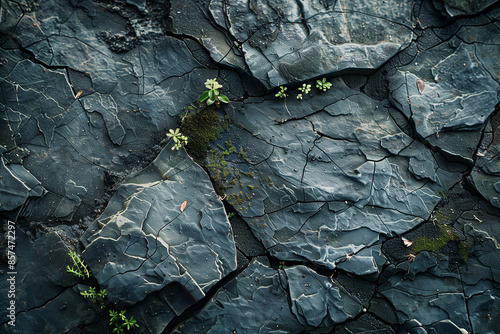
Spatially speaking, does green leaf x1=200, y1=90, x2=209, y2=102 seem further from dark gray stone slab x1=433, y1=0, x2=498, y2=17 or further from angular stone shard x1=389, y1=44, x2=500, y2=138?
dark gray stone slab x1=433, y1=0, x2=498, y2=17

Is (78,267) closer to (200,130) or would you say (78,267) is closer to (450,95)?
(200,130)

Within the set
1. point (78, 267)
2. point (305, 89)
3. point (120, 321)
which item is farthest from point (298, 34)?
point (120, 321)

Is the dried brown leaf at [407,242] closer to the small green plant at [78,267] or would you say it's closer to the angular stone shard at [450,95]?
the angular stone shard at [450,95]

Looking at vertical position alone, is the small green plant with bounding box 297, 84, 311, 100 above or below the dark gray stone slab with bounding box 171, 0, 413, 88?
below

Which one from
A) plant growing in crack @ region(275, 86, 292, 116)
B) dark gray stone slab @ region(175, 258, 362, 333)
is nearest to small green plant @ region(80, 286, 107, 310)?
dark gray stone slab @ region(175, 258, 362, 333)

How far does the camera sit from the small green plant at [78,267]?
9.68ft

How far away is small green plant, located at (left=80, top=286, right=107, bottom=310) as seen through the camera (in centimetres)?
293

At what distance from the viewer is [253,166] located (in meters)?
3.30

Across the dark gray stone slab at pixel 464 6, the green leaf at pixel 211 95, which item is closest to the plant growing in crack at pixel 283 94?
the green leaf at pixel 211 95

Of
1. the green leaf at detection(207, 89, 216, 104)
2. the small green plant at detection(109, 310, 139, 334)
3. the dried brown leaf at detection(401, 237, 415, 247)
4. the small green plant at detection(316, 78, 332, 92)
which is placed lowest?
the dried brown leaf at detection(401, 237, 415, 247)

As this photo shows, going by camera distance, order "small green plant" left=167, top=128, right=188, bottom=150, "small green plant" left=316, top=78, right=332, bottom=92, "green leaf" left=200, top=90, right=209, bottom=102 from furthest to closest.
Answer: "small green plant" left=316, top=78, right=332, bottom=92
"green leaf" left=200, top=90, right=209, bottom=102
"small green plant" left=167, top=128, right=188, bottom=150

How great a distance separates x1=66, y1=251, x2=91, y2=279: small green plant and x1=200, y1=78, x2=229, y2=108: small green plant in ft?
5.50

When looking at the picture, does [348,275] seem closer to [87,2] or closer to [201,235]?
[201,235]

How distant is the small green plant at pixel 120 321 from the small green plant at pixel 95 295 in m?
0.12
